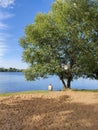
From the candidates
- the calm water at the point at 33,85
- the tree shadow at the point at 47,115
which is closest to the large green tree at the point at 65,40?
the tree shadow at the point at 47,115

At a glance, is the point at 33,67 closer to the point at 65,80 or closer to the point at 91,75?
the point at 65,80

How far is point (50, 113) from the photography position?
41.1 feet

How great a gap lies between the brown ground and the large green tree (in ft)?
21.9

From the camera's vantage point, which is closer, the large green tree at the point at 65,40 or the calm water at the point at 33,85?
the large green tree at the point at 65,40

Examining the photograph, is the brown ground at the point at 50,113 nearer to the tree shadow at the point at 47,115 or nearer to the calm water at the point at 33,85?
the tree shadow at the point at 47,115

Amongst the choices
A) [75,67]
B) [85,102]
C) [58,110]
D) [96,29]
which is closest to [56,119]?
[58,110]

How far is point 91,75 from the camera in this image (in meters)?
24.5

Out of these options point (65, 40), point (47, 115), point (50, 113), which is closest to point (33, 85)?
point (65, 40)

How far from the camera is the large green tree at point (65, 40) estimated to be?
879 inches

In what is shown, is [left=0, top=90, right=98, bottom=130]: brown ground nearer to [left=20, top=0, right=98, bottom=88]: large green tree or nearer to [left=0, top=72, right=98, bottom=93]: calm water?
[left=20, top=0, right=98, bottom=88]: large green tree

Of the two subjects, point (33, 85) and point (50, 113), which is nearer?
point (50, 113)

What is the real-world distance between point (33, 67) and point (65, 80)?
11.9 feet

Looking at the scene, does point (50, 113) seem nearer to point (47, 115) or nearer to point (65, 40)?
point (47, 115)

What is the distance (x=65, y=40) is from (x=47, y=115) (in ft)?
37.3
